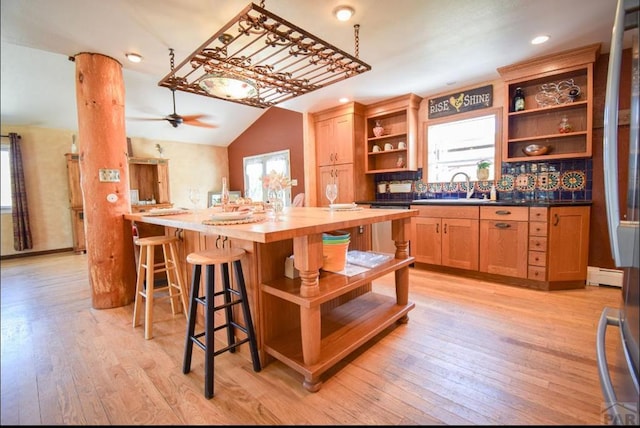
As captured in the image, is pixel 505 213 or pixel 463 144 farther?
pixel 463 144

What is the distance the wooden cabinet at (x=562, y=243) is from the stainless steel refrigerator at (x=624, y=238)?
2043 mm

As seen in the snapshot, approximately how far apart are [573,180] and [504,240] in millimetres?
989

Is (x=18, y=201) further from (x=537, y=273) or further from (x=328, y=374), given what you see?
(x=537, y=273)

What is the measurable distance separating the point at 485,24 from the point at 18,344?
312cm

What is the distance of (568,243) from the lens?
9.01 ft

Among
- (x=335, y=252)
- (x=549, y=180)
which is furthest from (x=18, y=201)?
(x=549, y=180)

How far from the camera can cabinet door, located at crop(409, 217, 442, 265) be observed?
11.1 ft

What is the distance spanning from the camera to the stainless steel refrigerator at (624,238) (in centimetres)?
87

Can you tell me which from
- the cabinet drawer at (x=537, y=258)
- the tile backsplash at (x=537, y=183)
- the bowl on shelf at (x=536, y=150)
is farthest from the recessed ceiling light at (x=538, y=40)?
the cabinet drawer at (x=537, y=258)

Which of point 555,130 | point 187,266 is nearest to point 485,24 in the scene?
point 555,130

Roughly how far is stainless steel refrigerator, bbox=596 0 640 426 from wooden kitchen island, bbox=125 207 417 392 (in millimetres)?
1028

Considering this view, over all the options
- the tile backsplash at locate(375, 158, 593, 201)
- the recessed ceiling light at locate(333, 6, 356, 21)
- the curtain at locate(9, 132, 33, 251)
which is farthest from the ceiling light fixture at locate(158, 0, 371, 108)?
the tile backsplash at locate(375, 158, 593, 201)

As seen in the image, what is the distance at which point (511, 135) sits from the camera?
10.8 feet

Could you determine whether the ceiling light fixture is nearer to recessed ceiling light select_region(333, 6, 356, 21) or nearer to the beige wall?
recessed ceiling light select_region(333, 6, 356, 21)
